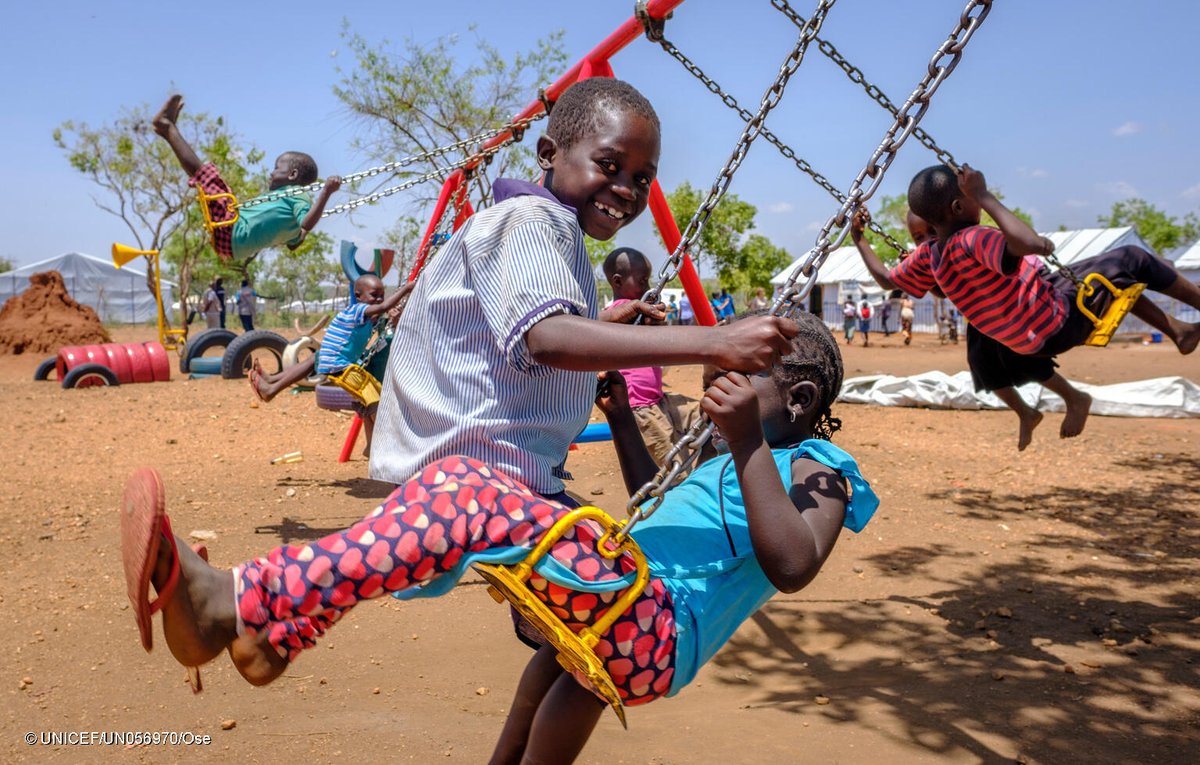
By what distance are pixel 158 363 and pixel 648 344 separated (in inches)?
566

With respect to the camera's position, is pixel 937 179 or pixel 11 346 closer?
pixel 937 179

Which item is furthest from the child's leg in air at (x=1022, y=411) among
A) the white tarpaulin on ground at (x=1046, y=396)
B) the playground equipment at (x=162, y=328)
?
the playground equipment at (x=162, y=328)

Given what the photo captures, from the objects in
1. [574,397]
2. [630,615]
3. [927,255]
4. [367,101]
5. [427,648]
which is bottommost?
[427,648]

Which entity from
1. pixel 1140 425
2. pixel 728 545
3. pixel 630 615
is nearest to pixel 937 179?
pixel 728 545

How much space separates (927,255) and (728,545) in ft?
9.04

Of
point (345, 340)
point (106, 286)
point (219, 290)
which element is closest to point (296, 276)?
point (106, 286)

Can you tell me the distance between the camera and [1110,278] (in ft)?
13.8

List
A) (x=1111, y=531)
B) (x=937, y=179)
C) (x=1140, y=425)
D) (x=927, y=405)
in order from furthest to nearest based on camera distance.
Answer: (x=927, y=405)
(x=1140, y=425)
(x=1111, y=531)
(x=937, y=179)

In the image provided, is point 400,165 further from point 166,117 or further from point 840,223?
point 840,223

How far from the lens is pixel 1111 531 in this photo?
20.5 ft

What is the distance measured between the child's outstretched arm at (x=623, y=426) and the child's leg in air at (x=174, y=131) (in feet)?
10.9

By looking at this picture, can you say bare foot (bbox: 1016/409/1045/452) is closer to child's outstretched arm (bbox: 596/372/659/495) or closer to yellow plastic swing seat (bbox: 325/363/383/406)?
child's outstretched arm (bbox: 596/372/659/495)

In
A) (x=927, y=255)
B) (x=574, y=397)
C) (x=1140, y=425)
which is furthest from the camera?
(x=1140, y=425)

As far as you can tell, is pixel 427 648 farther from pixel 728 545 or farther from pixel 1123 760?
pixel 1123 760
